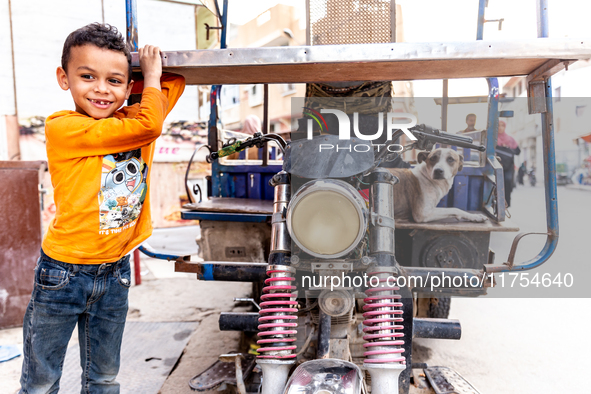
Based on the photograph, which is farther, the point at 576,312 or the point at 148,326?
the point at 576,312

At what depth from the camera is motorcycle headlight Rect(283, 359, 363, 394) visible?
3.84 ft

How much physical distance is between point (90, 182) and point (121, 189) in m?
0.11

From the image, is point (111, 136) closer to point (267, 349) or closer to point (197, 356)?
point (267, 349)

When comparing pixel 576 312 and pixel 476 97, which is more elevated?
pixel 476 97

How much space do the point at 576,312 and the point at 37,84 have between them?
25.5ft

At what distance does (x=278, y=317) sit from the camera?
1288 mm

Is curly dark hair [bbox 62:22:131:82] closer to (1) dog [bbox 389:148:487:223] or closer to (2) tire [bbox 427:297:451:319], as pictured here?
(1) dog [bbox 389:148:487:223]

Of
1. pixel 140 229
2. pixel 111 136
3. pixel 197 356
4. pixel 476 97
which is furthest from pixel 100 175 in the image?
pixel 476 97

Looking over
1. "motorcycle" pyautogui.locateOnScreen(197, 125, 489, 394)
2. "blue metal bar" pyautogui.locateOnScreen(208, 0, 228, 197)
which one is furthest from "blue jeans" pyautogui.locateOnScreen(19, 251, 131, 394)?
"blue metal bar" pyautogui.locateOnScreen(208, 0, 228, 197)

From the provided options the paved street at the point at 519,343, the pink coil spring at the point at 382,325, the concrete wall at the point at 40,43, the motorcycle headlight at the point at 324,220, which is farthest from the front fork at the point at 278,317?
the concrete wall at the point at 40,43

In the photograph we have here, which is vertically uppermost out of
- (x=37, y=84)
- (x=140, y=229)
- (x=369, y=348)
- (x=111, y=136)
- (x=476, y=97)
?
(x=37, y=84)

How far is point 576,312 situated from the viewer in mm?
3594

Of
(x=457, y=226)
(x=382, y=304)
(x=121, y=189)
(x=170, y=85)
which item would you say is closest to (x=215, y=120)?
(x=170, y=85)

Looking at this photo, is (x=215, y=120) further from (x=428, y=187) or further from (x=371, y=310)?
(x=371, y=310)
